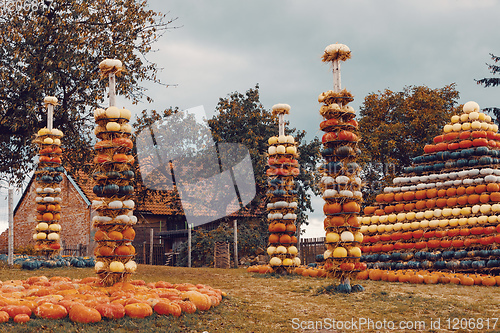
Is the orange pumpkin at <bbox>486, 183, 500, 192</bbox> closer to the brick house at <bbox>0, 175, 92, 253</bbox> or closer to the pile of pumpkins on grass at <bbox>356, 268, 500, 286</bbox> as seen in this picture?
the pile of pumpkins on grass at <bbox>356, 268, 500, 286</bbox>

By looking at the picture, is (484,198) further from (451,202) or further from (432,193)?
(432,193)

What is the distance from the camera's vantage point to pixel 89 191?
2994 cm

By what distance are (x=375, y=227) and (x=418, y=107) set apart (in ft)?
55.1

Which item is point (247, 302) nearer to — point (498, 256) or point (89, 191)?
point (498, 256)

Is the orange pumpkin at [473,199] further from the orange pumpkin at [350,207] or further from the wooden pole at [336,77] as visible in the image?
the wooden pole at [336,77]

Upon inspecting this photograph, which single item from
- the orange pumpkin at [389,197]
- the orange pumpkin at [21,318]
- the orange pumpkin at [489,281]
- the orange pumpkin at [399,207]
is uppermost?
the orange pumpkin at [389,197]

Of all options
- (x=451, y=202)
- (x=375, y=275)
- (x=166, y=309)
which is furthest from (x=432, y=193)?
(x=166, y=309)

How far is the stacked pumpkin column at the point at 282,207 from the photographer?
16.2 metres

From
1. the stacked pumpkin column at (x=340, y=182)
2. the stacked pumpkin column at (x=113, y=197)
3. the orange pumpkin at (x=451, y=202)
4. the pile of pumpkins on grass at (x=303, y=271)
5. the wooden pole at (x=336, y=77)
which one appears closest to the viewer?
the stacked pumpkin column at (x=113, y=197)

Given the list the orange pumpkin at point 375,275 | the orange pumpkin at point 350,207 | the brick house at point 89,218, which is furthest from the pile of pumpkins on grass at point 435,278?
the brick house at point 89,218

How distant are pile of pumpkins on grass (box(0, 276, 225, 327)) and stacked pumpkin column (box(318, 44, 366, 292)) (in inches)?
122

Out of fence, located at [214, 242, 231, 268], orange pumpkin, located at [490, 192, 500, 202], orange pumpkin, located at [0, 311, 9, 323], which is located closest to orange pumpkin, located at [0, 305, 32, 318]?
orange pumpkin, located at [0, 311, 9, 323]

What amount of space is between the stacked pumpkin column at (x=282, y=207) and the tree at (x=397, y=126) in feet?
49.2

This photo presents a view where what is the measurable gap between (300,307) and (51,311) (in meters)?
4.60
